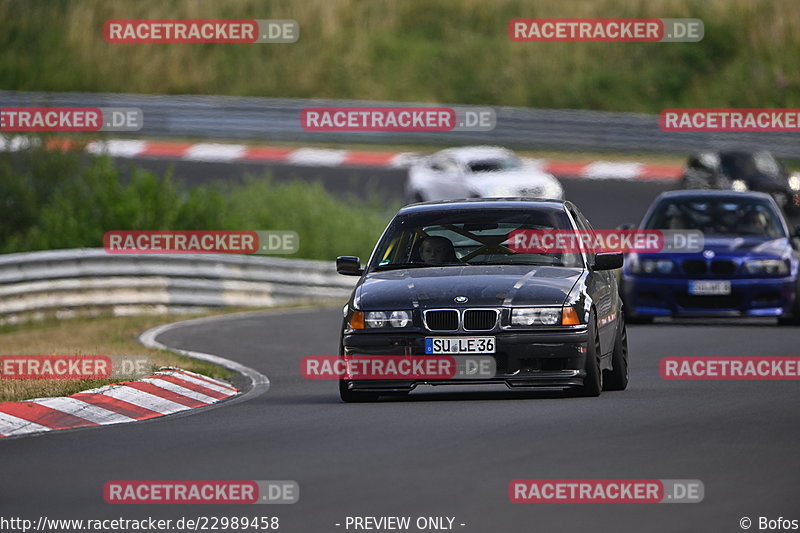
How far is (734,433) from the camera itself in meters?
10.5

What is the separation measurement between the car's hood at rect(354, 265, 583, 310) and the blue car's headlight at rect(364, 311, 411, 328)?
4 centimetres

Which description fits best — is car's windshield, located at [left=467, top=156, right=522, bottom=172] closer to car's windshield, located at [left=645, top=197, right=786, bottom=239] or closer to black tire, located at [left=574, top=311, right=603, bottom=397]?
car's windshield, located at [left=645, top=197, right=786, bottom=239]

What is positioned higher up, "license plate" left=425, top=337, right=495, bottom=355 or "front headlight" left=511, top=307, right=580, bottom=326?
"front headlight" left=511, top=307, right=580, bottom=326

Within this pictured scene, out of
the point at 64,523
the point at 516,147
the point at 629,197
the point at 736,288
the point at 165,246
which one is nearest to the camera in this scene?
the point at 64,523

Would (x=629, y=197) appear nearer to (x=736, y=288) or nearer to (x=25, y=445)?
(x=736, y=288)

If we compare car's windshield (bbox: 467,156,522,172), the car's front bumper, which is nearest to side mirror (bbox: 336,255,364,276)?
the car's front bumper

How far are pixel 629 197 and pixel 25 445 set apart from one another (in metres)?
25.6

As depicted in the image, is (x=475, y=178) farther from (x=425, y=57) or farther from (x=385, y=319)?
(x=385, y=319)

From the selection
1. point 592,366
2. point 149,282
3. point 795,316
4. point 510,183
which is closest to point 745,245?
point 795,316

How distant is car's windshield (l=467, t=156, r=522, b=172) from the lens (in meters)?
33.9

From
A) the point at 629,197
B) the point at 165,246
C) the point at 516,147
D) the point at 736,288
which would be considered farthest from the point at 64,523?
the point at 516,147

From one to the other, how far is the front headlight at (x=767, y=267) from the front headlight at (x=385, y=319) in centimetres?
817

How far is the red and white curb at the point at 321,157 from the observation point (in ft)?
125

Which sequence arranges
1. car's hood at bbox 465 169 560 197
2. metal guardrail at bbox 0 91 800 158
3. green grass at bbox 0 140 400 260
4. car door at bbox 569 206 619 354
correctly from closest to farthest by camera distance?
car door at bbox 569 206 619 354 → green grass at bbox 0 140 400 260 → car's hood at bbox 465 169 560 197 → metal guardrail at bbox 0 91 800 158
